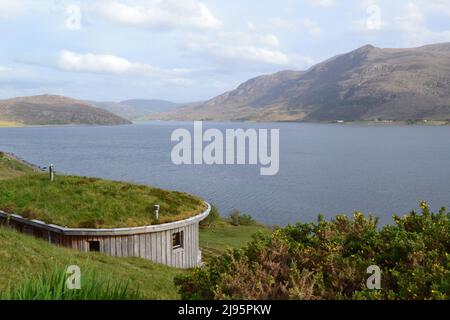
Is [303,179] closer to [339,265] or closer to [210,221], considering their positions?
[210,221]

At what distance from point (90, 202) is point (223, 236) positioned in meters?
22.0

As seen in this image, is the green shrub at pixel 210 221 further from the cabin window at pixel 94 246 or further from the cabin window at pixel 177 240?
the cabin window at pixel 94 246

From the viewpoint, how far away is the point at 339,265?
18.4 feet

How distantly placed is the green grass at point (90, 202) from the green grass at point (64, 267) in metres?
2.56

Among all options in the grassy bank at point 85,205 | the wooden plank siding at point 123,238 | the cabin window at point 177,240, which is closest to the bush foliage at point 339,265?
the grassy bank at point 85,205

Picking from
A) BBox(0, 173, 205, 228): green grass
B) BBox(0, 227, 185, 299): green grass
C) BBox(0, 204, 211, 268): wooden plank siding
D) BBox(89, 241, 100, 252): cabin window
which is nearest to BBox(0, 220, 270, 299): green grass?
BBox(0, 227, 185, 299): green grass

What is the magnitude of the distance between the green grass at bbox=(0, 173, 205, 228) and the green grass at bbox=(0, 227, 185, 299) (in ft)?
8.39

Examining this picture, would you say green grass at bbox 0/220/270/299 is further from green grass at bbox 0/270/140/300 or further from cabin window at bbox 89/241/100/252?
cabin window at bbox 89/241/100/252

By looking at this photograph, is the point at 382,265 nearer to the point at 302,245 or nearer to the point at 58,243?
the point at 302,245

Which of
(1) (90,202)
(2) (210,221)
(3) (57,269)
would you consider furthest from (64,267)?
(2) (210,221)

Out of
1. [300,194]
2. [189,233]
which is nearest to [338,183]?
[300,194]

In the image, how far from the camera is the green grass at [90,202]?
62.5ft

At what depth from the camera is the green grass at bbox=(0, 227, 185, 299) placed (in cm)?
975

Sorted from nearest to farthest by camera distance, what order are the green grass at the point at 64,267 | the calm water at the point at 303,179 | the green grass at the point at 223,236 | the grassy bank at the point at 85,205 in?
the green grass at the point at 64,267 → the grassy bank at the point at 85,205 → the green grass at the point at 223,236 → the calm water at the point at 303,179
